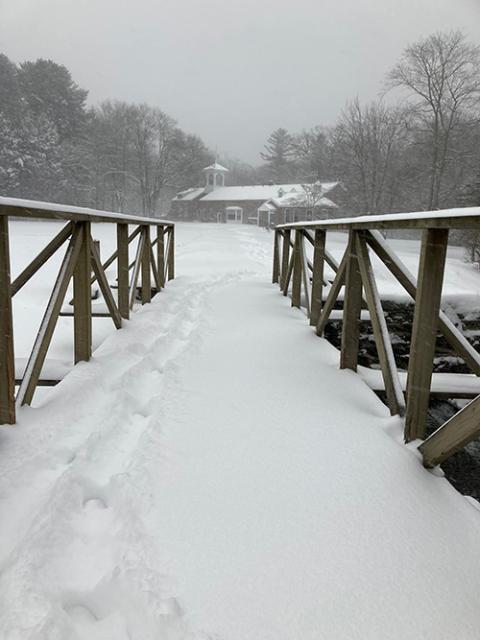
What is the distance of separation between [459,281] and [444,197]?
16.4 m

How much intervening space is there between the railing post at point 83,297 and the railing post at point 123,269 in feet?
5.36

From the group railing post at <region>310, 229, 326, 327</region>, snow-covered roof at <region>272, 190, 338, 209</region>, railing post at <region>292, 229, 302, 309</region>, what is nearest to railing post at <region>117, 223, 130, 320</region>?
railing post at <region>310, 229, 326, 327</region>

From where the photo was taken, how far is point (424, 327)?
2193mm

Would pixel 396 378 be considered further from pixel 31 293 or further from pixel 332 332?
pixel 31 293

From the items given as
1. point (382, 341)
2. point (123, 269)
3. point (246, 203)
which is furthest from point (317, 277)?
point (246, 203)

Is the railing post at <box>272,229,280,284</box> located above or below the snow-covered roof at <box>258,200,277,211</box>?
below

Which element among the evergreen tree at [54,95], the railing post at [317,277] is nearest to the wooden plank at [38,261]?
the railing post at [317,277]

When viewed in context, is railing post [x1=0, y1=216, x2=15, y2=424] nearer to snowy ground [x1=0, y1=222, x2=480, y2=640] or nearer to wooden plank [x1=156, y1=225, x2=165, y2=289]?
snowy ground [x1=0, y1=222, x2=480, y2=640]

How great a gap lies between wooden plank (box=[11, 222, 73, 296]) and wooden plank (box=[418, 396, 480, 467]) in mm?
2183

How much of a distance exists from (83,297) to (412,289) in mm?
2212

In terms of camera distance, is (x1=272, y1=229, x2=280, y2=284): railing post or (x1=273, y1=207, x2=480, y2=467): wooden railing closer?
(x1=273, y1=207, x2=480, y2=467): wooden railing

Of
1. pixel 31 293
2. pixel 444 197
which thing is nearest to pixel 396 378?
pixel 31 293

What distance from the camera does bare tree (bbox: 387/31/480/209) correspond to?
2464 cm

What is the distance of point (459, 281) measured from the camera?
11.8 meters
